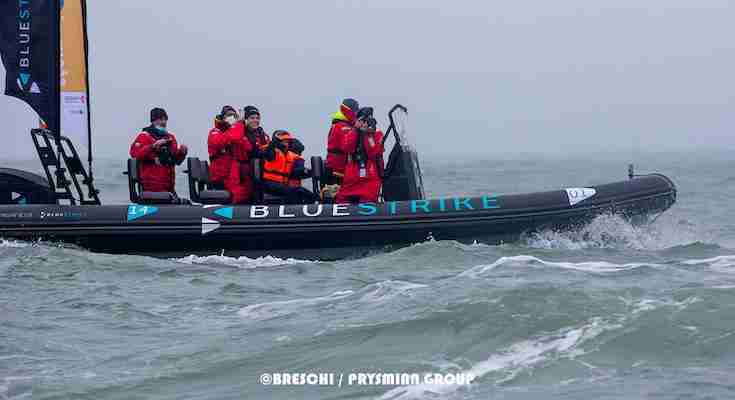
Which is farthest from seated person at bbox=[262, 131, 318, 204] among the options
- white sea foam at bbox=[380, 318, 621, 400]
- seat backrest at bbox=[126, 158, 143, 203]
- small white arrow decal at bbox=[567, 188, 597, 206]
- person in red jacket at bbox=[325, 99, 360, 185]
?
white sea foam at bbox=[380, 318, 621, 400]

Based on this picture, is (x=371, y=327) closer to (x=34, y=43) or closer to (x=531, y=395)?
(x=531, y=395)

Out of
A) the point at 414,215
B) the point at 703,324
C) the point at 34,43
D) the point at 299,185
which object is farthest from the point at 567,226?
the point at 34,43

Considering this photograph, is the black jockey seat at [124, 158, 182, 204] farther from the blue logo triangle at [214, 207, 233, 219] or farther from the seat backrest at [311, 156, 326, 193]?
the seat backrest at [311, 156, 326, 193]

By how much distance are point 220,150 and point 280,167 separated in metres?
0.53

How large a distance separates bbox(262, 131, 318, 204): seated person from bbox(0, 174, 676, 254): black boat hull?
596mm

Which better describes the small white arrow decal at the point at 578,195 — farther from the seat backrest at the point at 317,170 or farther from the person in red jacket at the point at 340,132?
the seat backrest at the point at 317,170

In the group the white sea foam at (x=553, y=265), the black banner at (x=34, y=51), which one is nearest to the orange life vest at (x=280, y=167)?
the black banner at (x=34, y=51)

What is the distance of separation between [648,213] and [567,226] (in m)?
0.78

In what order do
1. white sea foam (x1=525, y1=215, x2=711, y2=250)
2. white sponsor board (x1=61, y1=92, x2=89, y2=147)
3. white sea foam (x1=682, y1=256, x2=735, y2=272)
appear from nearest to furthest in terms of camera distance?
white sea foam (x1=682, y1=256, x2=735, y2=272)
white sea foam (x1=525, y1=215, x2=711, y2=250)
white sponsor board (x1=61, y1=92, x2=89, y2=147)

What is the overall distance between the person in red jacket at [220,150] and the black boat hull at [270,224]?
78 cm

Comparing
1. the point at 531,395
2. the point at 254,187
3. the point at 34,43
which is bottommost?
the point at 531,395

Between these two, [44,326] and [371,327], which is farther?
[44,326]

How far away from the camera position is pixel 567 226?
9.45 meters

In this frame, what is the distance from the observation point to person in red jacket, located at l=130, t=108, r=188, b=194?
9.62 m
